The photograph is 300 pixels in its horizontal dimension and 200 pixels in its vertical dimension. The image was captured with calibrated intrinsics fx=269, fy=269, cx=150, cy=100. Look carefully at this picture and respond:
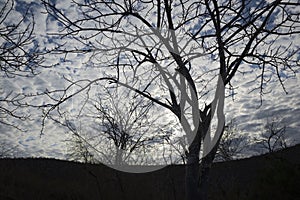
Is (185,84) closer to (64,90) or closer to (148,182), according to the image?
(64,90)

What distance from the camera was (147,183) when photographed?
7.43 metres

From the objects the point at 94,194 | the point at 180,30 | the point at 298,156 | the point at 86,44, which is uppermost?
the point at 180,30

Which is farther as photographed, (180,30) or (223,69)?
(180,30)

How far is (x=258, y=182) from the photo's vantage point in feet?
13.7

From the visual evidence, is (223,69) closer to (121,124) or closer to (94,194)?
(94,194)

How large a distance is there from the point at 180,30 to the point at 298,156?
46.0 ft

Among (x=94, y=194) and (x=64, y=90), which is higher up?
(x=64, y=90)

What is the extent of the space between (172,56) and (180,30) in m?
0.67

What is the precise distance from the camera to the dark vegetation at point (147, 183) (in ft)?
13.0

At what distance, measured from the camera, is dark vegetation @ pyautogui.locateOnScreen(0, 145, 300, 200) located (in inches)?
156

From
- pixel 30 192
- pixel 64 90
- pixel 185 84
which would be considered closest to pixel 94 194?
pixel 30 192

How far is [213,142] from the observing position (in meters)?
4.71

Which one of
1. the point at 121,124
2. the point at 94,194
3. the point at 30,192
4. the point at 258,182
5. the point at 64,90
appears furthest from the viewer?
the point at 121,124

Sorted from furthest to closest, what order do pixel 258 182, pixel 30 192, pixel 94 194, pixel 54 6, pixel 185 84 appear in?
pixel 30 192 → pixel 94 194 → pixel 185 84 → pixel 54 6 → pixel 258 182
